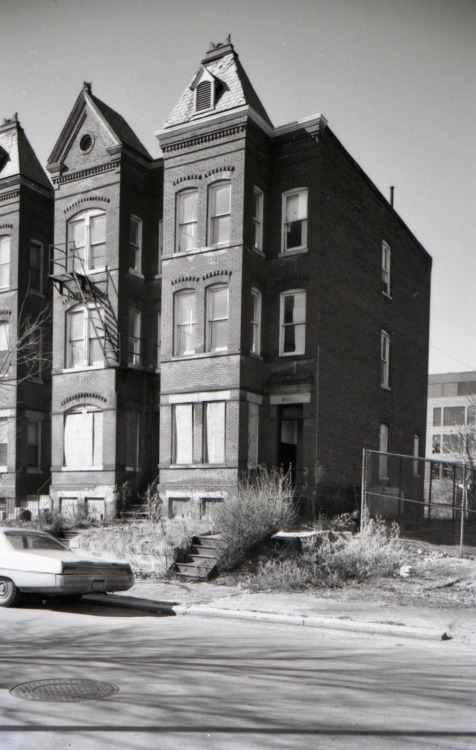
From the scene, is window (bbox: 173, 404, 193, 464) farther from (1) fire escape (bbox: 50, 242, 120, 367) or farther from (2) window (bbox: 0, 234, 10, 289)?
(2) window (bbox: 0, 234, 10, 289)

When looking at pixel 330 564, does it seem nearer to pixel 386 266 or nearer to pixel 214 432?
pixel 214 432

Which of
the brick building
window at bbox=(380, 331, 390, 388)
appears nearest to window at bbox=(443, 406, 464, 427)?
window at bbox=(380, 331, 390, 388)

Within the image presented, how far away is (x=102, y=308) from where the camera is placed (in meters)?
25.6

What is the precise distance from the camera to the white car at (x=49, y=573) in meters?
12.4

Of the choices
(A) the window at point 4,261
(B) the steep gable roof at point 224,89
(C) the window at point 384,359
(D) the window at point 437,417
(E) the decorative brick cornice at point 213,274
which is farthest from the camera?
(D) the window at point 437,417

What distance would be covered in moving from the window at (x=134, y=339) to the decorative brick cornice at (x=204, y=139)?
552 centimetres

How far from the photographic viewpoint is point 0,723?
6.12 meters

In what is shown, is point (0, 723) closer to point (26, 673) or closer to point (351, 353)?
point (26, 673)

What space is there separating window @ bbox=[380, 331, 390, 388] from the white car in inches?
665

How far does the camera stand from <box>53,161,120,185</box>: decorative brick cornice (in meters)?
25.7

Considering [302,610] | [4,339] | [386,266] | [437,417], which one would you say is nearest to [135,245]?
[4,339]

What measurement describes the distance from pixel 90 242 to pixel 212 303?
18.0 feet

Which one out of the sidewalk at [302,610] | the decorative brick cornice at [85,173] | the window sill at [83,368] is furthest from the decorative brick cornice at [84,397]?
the sidewalk at [302,610]

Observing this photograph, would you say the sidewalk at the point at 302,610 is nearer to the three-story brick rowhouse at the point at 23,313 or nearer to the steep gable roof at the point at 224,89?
the three-story brick rowhouse at the point at 23,313
